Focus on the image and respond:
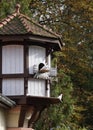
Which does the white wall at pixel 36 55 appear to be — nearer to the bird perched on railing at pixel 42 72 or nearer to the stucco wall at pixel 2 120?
the bird perched on railing at pixel 42 72

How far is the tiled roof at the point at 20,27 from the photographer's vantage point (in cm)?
1591

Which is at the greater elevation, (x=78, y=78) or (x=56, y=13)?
(x=56, y=13)

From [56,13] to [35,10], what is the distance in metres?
1.32

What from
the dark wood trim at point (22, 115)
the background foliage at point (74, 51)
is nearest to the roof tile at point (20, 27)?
the dark wood trim at point (22, 115)

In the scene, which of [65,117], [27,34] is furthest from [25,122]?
[65,117]

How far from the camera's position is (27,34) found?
622 inches

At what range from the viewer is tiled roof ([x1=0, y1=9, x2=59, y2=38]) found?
15.9m

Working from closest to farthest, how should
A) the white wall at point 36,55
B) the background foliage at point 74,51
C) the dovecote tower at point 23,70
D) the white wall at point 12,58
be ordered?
the dovecote tower at point 23,70 → the white wall at point 12,58 → the white wall at point 36,55 → the background foliage at point 74,51

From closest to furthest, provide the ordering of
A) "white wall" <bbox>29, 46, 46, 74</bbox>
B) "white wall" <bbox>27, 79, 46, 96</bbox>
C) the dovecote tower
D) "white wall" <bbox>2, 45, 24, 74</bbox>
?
the dovecote tower < "white wall" <bbox>27, 79, 46, 96</bbox> < "white wall" <bbox>2, 45, 24, 74</bbox> < "white wall" <bbox>29, 46, 46, 74</bbox>

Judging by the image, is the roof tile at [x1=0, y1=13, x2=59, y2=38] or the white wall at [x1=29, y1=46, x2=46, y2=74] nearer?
the roof tile at [x1=0, y1=13, x2=59, y2=38]

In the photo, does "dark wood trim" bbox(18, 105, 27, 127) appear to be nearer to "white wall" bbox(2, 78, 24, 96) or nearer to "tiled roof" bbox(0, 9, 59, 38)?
"white wall" bbox(2, 78, 24, 96)

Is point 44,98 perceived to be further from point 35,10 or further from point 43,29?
point 35,10

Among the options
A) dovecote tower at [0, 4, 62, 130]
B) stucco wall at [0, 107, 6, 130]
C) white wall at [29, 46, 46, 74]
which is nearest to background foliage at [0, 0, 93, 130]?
white wall at [29, 46, 46, 74]

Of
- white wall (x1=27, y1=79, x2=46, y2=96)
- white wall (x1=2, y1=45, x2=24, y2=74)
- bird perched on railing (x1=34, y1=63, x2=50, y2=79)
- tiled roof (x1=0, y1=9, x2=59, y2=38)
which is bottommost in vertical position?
white wall (x1=27, y1=79, x2=46, y2=96)
